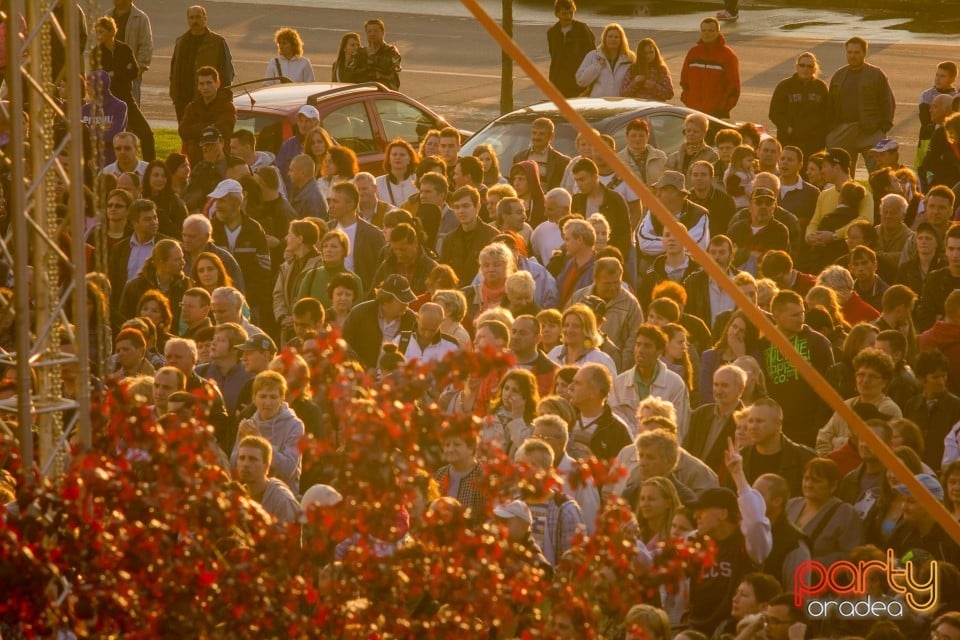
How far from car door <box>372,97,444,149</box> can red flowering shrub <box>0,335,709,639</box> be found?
1231 centimetres

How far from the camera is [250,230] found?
1361 centimetres

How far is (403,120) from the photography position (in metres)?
18.2

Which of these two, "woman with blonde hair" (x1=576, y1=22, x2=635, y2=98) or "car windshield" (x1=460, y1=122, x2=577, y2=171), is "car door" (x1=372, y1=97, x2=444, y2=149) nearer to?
"car windshield" (x1=460, y1=122, x2=577, y2=171)

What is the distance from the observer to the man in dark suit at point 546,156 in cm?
1553

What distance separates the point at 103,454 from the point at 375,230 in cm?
734

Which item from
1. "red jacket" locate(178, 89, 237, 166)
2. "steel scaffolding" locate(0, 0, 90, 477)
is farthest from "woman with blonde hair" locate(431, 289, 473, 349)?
"red jacket" locate(178, 89, 237, 166)

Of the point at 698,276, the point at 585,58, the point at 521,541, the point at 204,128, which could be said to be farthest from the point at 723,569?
the point at 585,58

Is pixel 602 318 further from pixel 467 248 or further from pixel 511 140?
pixel 511 140

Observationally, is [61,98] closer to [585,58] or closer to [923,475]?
[585,58]

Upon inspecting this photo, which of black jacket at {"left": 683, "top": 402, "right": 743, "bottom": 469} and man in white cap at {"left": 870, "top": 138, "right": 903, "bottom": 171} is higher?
man in white cap at {"left": 870, "top": 138, "right": 903, "bottom": 171}

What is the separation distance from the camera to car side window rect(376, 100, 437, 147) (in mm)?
18047

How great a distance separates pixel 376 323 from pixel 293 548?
603 cm

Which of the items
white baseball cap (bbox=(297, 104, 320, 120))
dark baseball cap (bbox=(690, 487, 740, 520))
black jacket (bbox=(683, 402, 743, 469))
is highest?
white baseball cap (bbox=(297, 104, 320, 120))

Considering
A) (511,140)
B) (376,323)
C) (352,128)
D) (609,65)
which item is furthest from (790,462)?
(609,65)
